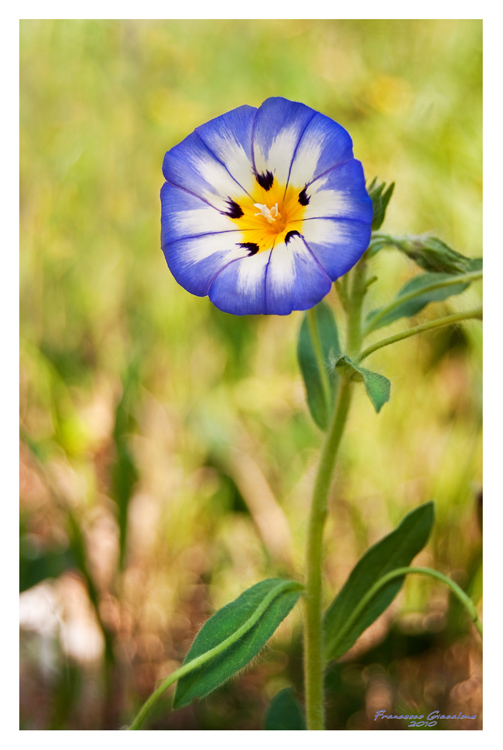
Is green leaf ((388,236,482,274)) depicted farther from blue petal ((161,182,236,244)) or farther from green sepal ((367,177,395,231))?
blue petal ((161,182,236,244))

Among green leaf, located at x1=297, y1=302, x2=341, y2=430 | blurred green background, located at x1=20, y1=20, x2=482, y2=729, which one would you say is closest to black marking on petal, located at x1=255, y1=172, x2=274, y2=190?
green leaf, located at x1=297, y1=302, x2=341, y2=430

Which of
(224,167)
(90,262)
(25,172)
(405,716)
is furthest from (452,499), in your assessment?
(25,172)

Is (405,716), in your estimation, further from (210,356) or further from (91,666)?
(210,356)

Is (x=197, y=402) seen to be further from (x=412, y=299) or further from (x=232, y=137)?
(x=232, y=137)

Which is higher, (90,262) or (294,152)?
(90,262)

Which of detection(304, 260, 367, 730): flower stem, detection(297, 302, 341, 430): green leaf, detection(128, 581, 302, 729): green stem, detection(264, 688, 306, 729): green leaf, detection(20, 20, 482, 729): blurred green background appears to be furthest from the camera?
detection(20, 20, 482, 729): blurred green background
